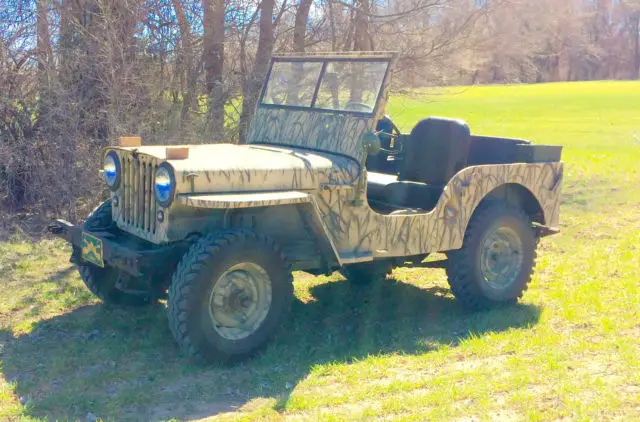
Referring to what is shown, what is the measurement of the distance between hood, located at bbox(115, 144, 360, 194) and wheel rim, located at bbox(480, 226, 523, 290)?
151cm

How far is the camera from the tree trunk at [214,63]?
10.9m

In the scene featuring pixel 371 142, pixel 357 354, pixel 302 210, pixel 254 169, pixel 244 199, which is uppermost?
pixel 371 142

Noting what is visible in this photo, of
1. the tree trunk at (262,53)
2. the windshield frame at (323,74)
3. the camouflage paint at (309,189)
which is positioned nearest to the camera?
the camouflage paint at (309,189)

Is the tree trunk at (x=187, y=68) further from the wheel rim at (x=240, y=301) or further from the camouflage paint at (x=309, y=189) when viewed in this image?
the wheel rim at (x=240, y=301)

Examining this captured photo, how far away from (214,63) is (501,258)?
6047 millimetres

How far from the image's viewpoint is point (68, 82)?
9.79m

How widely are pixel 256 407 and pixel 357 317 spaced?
1951 mm

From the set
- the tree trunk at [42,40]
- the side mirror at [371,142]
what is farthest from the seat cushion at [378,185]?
the tree trunk at [42,40]

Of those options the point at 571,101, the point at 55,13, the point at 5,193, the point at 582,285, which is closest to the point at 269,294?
the point at 582,285

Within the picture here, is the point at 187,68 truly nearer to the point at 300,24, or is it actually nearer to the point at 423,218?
the point at 300,24

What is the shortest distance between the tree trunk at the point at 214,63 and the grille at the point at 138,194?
5.50 metres

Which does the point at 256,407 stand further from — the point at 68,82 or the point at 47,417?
the point at 68,82

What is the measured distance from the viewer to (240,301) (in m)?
5.10

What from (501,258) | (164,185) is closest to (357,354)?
(164,185)
